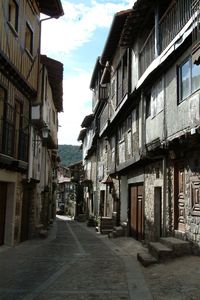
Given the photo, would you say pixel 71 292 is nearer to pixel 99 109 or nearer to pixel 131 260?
pixel 131 260

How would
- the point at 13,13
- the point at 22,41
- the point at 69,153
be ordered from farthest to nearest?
the point at 69,153
the point at 22,41
the point at 13,13

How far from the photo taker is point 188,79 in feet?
33.2

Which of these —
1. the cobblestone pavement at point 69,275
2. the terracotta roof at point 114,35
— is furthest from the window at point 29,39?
the cobblestone pavement at point 69,275

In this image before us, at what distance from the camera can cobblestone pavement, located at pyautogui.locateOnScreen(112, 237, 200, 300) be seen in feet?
22.8

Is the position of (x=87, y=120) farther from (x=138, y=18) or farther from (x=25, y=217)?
(x=138, y=18)

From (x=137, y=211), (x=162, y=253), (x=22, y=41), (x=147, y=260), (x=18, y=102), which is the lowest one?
(x=147, y=260)

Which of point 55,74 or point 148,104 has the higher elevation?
point 55,74

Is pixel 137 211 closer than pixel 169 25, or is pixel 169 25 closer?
pixel 169 25

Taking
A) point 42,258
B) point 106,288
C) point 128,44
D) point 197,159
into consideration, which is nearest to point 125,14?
point 128,44

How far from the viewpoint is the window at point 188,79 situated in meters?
9.59

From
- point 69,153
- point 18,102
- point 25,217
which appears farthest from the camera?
point 69,153

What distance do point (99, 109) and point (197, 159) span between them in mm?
19580

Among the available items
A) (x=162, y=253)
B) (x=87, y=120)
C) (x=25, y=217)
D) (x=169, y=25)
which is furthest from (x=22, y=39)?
(x=87, y=120)

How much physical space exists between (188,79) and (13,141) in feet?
18.9
